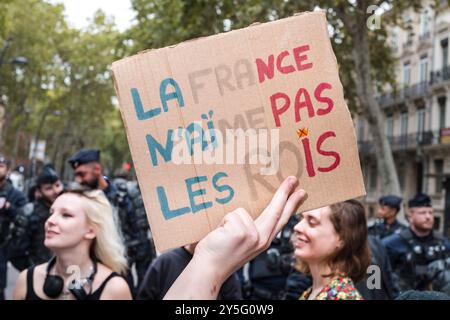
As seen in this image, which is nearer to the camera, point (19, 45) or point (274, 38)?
point (274, 38)

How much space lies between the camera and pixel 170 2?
47.1 feet

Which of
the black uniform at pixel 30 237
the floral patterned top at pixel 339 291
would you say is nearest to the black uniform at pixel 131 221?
the black uniform at pixel 30 237

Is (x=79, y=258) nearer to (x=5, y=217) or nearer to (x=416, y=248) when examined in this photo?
(x=5, y=217)

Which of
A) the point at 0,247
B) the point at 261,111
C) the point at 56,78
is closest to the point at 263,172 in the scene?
the point at 261,111

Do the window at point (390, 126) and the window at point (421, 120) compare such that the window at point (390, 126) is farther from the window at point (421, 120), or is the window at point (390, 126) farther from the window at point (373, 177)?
the window at point (421, 120)

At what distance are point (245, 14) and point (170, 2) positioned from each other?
1971mm

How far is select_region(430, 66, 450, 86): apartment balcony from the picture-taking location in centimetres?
3156

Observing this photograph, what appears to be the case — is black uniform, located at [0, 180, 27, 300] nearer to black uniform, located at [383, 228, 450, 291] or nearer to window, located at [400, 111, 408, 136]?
black uniform, located at [383, 228, 450, 291]

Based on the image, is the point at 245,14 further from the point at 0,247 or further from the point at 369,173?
the point at 369,173

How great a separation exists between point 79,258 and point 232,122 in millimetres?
1851

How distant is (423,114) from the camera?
3497 cm

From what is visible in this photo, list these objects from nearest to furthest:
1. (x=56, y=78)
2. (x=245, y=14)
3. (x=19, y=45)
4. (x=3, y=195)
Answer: (x=3, y=195) < (x=245, y=14) < (x=19, y=45) < (x=56, y=78)

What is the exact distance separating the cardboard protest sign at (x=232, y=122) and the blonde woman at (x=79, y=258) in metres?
1.56

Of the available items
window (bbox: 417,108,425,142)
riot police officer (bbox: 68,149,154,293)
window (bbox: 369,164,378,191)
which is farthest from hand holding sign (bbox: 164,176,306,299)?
window (bbox: 369,164,378,191)
